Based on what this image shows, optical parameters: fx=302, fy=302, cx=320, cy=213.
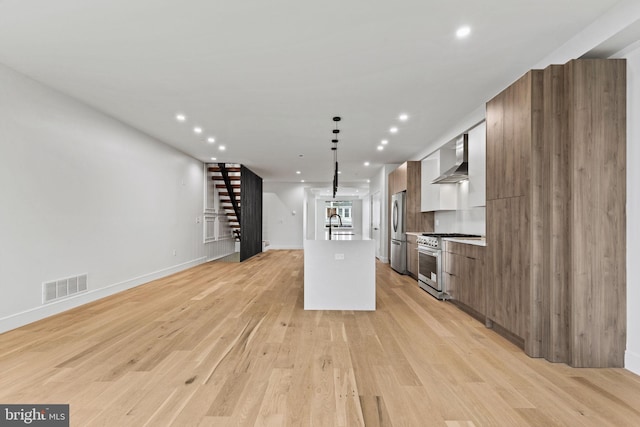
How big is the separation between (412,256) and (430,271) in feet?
4.28

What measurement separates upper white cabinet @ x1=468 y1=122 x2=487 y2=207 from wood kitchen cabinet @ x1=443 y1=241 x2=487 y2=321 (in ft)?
2.20

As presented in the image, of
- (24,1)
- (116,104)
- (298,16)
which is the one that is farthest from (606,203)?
(116,104)

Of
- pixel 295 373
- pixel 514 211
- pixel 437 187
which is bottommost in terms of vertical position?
pixel 295 373

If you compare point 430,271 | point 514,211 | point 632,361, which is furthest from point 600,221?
point 430,271

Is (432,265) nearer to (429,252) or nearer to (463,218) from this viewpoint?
(429,252)

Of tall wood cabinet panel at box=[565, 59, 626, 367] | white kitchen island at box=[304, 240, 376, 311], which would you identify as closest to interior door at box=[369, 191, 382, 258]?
white kitchen island at box=[304, 240, 376, 311]

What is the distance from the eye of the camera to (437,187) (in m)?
5.79

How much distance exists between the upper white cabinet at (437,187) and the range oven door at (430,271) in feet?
3.38

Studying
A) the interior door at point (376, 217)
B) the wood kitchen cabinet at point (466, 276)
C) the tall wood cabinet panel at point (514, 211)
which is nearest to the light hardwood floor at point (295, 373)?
the wood kitchen cabinet at point (466, 276)

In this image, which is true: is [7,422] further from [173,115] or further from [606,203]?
[606,203]

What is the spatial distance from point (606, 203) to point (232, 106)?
3.97 m

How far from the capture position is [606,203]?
91.0 inches

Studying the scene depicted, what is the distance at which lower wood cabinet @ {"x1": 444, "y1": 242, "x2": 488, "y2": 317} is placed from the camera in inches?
131

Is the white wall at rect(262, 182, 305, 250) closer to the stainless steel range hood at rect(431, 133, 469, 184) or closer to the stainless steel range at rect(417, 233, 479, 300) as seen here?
the stainless steel range at rect(417, 233, 479, 300)
